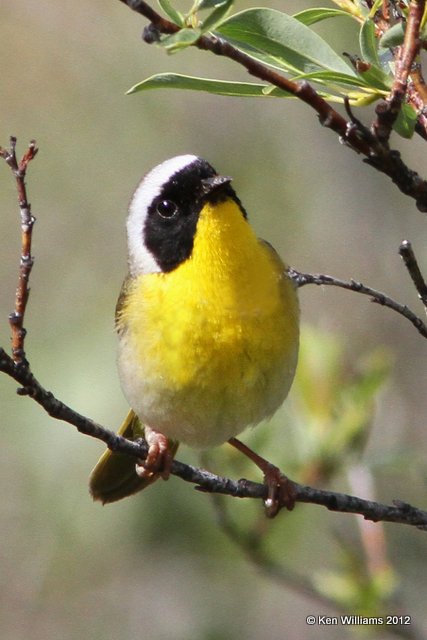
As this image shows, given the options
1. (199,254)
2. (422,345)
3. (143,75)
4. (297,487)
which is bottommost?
(297,487)

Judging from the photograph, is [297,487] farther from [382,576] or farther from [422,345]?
[422,345]

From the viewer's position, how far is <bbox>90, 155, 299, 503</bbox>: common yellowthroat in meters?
3.20

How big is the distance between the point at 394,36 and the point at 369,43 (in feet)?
0.15

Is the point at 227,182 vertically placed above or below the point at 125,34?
below

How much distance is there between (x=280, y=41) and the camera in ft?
6.48

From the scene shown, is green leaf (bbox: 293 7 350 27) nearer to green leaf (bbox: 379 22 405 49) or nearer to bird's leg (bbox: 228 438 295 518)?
green leaf (bbox: 379 22 405 49)

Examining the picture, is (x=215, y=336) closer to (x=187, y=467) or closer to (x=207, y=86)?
(x=187, y=467)

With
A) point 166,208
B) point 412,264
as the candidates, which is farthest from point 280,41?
point 166,208

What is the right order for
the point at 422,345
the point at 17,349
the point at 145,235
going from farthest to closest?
A: the point at 422,345 < the point at 145,235 < the point at 17,349

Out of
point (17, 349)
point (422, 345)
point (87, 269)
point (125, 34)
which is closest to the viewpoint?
point (17, 349)

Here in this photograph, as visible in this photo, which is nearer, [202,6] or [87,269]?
[202,6]

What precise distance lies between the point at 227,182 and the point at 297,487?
0.96m

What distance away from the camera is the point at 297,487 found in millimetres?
3189

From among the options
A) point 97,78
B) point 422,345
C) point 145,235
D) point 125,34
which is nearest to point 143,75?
point 125,34
